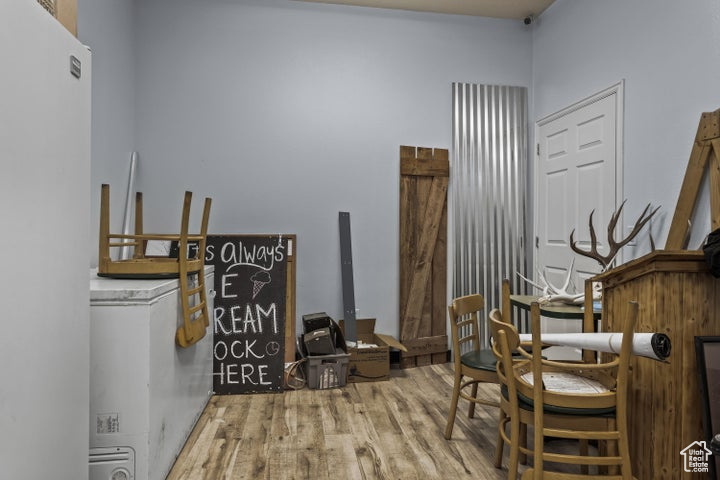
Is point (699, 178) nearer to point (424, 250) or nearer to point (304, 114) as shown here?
point (424, 250)

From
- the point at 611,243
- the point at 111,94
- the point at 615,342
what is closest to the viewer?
the point at 615,342

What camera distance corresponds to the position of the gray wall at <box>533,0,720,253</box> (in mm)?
2656

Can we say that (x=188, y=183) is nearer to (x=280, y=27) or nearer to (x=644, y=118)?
(x=280, y=27)

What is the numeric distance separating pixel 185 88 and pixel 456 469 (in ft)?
11.3

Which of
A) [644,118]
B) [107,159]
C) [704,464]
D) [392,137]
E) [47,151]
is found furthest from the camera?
[392,137]

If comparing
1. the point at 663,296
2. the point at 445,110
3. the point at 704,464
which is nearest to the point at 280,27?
the point at 445,110

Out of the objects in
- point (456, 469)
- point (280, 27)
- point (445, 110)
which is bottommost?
point (456, 469)

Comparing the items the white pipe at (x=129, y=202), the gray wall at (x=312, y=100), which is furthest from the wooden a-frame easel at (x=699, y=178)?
the white pipe at (x=129, y=202)

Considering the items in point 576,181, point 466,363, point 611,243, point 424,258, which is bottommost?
point 466,363

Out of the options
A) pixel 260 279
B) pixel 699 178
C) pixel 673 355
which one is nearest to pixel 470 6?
pixel 699 178

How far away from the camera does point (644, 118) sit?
3.07 meters

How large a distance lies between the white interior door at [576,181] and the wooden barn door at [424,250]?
86 centimetres

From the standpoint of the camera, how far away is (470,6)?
13.7 feet

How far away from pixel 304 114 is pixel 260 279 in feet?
4.93
